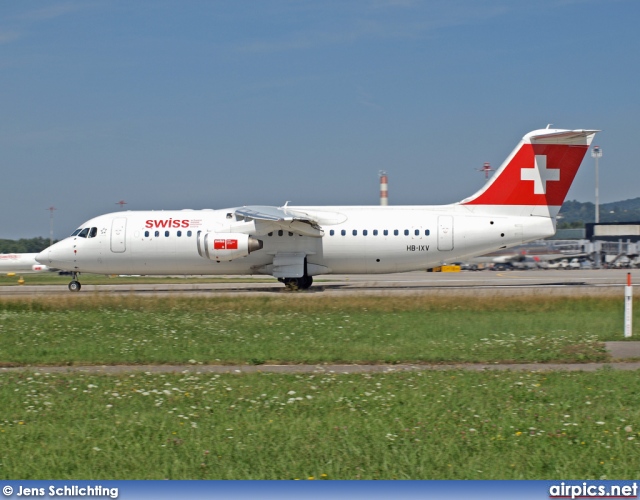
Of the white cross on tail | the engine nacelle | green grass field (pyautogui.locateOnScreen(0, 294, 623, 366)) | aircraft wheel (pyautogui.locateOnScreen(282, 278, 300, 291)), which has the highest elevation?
the white cross on tail

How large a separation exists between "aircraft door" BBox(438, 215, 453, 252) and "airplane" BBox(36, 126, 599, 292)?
42 millimetres

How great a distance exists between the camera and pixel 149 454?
8203mm

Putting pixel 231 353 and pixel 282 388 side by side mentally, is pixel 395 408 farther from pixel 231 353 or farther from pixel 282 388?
pixel 231 353

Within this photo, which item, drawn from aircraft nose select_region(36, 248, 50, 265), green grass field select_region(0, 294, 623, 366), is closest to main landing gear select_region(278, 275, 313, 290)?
green grass field select_region(0, 294, 623, 366)

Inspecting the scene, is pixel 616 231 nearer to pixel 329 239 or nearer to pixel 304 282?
pixel 304 282

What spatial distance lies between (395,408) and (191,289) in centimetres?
2624

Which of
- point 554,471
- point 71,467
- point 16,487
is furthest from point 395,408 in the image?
point 16,487

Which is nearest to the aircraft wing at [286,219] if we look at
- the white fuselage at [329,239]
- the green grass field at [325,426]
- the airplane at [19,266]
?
the white fuselage at [329,239]

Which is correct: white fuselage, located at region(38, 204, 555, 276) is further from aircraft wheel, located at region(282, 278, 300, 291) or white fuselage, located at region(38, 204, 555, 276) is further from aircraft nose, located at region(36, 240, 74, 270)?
aircraft wheel, located at region(282, 278, 300, 291)

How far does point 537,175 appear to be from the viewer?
32.5 meters

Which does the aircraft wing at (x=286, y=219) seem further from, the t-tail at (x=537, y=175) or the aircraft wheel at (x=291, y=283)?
the t-tail at (x=537, y=175)

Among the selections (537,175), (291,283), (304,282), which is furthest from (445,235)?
(291,283)

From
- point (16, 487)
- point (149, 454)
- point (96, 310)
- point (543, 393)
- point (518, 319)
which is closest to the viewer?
point (16, 487)

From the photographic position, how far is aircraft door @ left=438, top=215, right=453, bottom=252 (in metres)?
32.3
